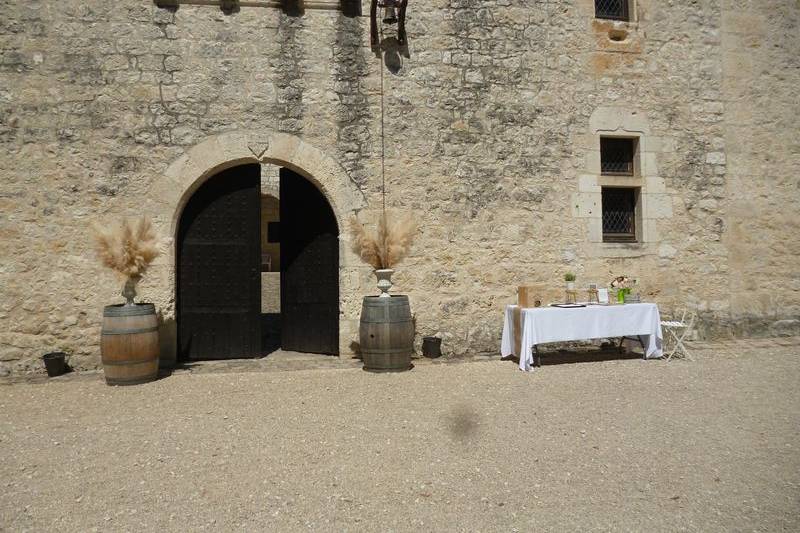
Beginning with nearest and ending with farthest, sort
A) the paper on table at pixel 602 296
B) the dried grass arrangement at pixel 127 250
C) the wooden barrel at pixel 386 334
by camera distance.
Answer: the dried grass arrangement at pixel 127 250 → the wooden barrel at pixel 386 334 → the paper on table at pixel 602 296

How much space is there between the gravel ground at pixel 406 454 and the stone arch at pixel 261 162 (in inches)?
40.4

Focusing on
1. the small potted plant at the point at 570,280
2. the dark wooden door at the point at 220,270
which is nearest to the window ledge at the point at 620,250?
the small potted plant at the point at 570,280

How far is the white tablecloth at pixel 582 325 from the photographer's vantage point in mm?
4941

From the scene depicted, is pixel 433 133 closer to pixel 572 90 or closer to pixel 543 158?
pixel 543 158

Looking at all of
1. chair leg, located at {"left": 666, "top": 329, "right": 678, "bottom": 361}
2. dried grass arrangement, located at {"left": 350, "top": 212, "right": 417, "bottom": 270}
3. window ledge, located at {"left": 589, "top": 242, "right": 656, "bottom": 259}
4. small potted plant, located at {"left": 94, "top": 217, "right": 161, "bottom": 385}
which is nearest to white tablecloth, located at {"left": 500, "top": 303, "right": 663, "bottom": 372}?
chair leg, located at {"left": 666, "top": 329, "right": 678, "bottom": 361}

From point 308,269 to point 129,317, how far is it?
1.89 metres

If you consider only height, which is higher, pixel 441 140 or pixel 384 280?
pixel 441 140

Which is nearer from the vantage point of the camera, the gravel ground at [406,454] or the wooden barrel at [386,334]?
the gravel ground at [406,454]

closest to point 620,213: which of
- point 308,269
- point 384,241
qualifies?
point 384,241

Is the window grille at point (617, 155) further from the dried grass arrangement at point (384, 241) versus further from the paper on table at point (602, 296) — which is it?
the dried grass arrangement at point (384, 241)

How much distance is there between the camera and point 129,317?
171 inches

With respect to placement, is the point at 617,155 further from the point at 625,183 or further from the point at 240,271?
the point at 240,271

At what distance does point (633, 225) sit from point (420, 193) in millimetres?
2689

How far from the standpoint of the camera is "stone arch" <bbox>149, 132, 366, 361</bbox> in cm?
505
